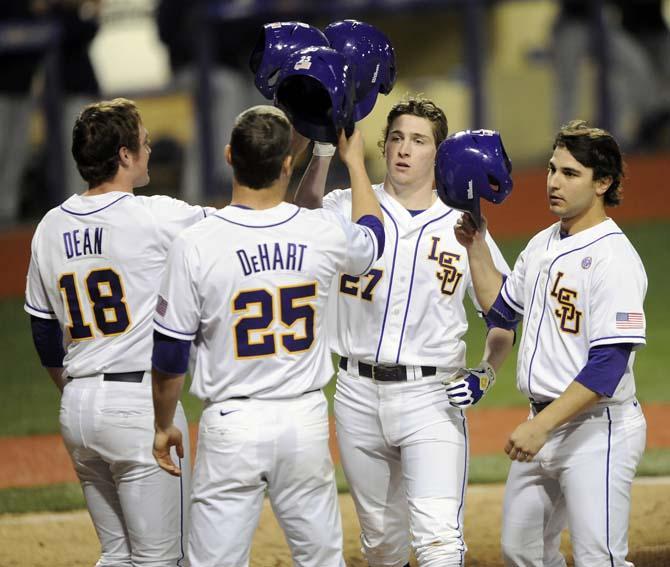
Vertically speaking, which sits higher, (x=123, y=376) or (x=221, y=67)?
(x=221, y=67)

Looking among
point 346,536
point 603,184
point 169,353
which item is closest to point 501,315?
point 603,184

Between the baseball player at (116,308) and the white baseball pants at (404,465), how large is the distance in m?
0.69

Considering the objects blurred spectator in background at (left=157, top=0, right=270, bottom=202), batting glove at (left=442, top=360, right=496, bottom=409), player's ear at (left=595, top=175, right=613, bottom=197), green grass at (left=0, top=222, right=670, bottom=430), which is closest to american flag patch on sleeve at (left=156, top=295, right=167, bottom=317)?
batting glove at (left=442, top=360, right=496, bottom=409)

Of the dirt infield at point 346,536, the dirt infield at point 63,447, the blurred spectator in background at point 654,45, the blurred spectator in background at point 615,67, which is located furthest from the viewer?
the blurred spectator in background at point 654,45

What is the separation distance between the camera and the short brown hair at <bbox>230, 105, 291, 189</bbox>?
3.34 m

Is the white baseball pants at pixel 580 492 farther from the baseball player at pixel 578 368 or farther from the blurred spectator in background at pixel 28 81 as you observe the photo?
the blurred spectator in background at pixel 28 81

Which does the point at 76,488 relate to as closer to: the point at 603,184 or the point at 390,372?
the point at 390,372

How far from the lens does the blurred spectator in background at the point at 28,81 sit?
11.0 meters

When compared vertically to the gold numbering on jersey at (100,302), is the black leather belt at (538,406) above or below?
below

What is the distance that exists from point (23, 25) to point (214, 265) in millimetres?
8483

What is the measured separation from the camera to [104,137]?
3.70 m

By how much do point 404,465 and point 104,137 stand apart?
1534 mm

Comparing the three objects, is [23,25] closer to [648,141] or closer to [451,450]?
[648,141]

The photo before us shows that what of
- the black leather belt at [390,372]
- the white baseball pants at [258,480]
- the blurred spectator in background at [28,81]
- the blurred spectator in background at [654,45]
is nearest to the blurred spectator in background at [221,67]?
the blurred spectator in background at [28,81]
